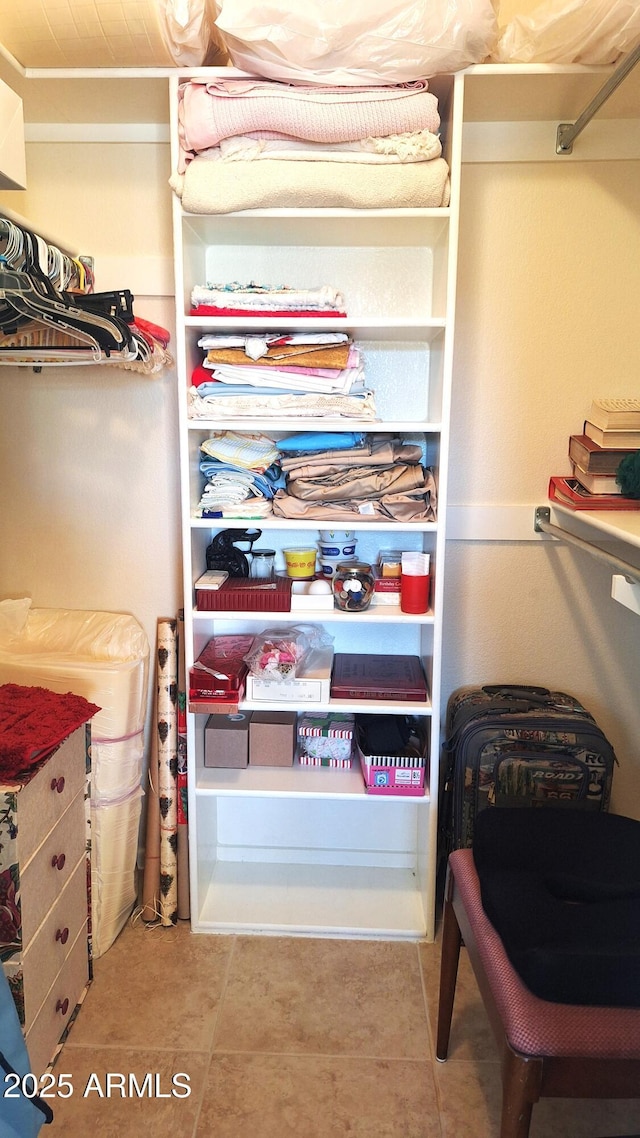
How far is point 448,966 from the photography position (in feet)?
4.72

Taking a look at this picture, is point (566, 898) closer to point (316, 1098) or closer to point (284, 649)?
point (316, 1098)

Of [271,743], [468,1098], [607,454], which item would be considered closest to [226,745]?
[271,743]

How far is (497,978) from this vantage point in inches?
43.2

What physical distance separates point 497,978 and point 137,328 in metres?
1.43

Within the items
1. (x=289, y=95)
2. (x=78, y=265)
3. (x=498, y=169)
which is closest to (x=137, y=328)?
(x=78, y=265)

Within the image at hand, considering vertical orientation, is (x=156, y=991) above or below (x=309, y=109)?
below

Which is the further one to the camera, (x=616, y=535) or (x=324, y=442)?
(x=324, y=442)

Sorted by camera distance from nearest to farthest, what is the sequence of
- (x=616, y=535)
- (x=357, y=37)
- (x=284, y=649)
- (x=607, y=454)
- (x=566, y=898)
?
(x=566, y=898)
(x=616, y=535)
(x=357, y=37)
(x=607, y=454)
(x=284, y=649)

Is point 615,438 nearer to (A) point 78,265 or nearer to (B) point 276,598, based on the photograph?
(B) point 276,598

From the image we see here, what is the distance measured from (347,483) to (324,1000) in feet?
4.01

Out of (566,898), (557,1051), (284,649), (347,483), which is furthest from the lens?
(284,649)

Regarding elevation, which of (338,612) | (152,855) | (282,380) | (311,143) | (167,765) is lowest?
(152,855)

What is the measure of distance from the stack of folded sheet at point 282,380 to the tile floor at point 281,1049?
4.45ft

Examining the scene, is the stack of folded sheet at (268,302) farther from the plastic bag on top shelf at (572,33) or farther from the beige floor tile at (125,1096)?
the beige floor tile at (125,1096)
